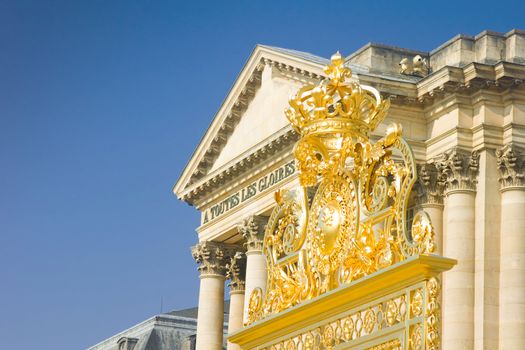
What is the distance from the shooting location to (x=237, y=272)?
7031 cm

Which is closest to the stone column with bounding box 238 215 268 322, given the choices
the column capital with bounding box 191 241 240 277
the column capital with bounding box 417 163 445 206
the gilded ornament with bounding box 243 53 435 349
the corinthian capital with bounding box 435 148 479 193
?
the column capital with bounding box 191 241 240 277

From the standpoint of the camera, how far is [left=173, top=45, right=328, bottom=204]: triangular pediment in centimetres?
6128

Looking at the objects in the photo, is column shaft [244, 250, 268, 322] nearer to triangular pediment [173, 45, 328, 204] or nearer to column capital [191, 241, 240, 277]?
triangular pediment [173, 45, 328, 204]

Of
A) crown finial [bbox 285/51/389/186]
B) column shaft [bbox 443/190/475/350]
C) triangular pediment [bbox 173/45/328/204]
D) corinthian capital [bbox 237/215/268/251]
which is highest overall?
triangular pediment [bbox 173/45/328/204]

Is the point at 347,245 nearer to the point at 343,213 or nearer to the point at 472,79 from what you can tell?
the point at 343,213

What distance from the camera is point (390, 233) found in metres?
16.0

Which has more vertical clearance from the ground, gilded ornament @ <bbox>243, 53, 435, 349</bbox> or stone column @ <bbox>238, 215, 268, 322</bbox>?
stone column @ <bbox>238, 215, 268, 322</bbox>

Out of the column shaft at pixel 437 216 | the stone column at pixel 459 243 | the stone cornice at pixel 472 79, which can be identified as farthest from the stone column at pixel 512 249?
the column shaft at pixel 437 216

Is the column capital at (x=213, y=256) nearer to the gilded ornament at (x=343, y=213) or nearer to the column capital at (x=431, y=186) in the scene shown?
the column capital at (x=431, y=186)

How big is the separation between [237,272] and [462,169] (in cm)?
1875

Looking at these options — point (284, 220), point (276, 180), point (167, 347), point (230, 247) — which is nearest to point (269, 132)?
point (276, 180)

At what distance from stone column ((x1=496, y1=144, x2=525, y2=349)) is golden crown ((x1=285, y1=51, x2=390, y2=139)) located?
115ft

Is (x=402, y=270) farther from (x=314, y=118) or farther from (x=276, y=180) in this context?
(x=276, y=180)

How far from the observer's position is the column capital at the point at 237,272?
230 feet
